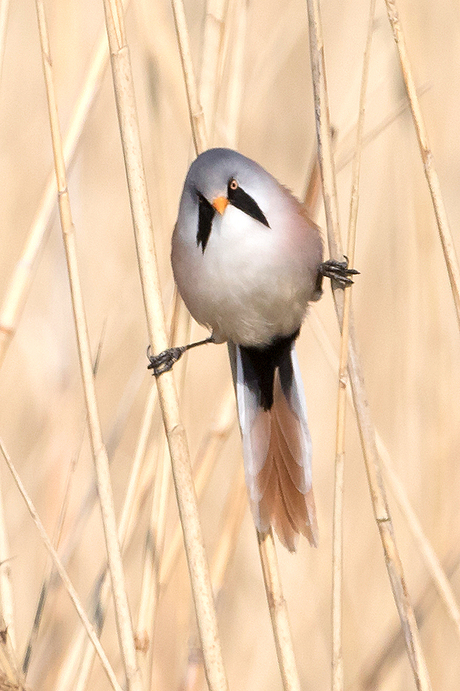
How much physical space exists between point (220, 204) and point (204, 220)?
0.06 meters

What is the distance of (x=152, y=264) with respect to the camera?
102 cm

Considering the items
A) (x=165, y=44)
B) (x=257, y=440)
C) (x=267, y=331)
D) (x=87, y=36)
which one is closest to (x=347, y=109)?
(x=165, y=44)

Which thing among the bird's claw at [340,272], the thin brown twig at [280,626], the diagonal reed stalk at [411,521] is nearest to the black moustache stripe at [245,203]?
the bird's claw at [340,272]

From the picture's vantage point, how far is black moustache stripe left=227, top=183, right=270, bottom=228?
1.13m

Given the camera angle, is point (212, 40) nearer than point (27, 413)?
Yes

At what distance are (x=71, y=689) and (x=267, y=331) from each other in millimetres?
624

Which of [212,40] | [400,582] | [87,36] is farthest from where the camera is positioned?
[87,36]

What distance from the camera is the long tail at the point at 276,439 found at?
1.21 meters

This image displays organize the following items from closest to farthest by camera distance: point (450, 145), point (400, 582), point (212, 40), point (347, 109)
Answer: point (400, 582)
point (212, 40)
point (347, 109)
point (450, 145)

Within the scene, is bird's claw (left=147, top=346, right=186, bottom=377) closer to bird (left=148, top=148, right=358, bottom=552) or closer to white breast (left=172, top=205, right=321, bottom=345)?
bird (left=148, top=148, right=358, bottom=552)

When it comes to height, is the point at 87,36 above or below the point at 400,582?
above

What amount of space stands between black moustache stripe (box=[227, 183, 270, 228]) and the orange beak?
Answer: 2 centimetres

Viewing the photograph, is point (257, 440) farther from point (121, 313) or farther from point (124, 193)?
point (124, 193)

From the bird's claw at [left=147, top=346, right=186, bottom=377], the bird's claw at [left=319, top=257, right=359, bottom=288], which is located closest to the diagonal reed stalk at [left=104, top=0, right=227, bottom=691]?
the bird's claw at [left=147, top=346, right=186, bottom=377]
